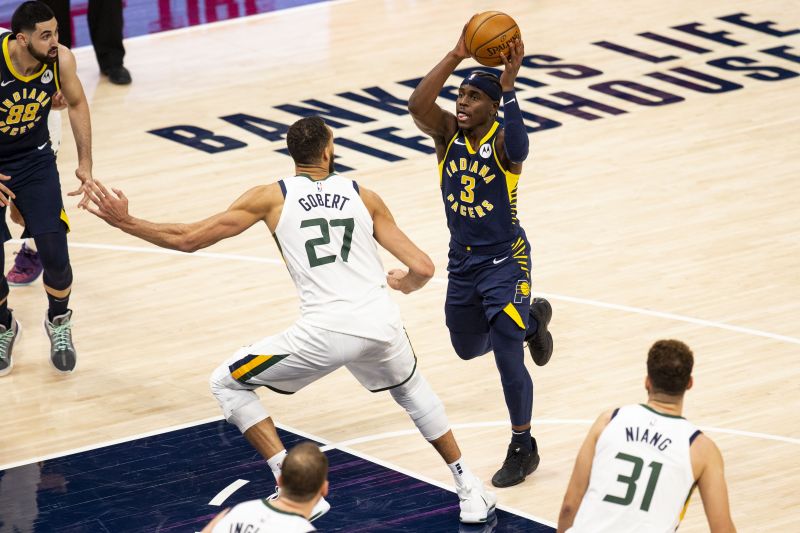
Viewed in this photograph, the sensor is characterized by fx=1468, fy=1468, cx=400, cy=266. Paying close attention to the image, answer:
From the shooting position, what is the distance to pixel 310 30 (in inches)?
663

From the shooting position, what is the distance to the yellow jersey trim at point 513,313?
24.6 feet

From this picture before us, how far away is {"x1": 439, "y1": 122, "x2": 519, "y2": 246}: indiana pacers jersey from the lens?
24.7 feet

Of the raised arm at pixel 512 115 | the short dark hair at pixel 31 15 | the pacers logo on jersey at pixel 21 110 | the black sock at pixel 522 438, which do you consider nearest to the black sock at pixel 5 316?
the pacers logo on jersey at pixel 21 110

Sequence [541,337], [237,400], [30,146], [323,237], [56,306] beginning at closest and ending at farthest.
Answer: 1. [323,237]
2. [237,400]
3. [541,337]
4. [30,146]
5. [56,306]

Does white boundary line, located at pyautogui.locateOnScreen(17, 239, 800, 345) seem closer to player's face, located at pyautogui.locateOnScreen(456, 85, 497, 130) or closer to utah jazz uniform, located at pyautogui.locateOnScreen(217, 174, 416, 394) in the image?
player's face, located at pyautogui.locateOnScreen(456, 85, 497, 130)

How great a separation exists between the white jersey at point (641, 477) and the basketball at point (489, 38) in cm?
313

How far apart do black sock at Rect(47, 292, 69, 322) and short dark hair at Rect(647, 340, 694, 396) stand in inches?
193

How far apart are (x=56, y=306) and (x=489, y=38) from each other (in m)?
3.26

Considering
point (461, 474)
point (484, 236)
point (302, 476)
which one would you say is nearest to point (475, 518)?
point (461, 474)

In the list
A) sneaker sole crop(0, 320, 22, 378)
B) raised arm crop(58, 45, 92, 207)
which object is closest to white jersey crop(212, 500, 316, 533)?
raised arm crop(58, 45, 92, 207)

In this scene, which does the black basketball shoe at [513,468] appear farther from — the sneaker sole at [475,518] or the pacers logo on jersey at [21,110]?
the pacers logo on jersey at [21,110]

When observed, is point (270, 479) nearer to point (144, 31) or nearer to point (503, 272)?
point (503, 272)

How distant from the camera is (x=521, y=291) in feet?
24.9

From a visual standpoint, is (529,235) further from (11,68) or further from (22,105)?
(11,68)
